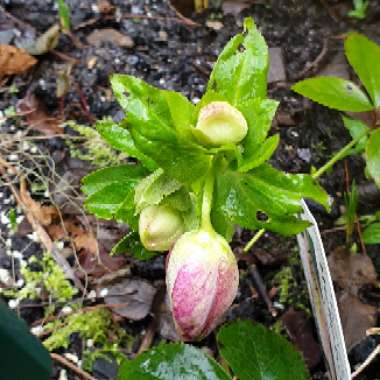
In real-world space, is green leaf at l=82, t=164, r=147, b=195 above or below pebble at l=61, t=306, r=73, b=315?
above

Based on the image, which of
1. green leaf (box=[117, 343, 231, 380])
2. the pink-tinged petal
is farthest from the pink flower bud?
green leaf (box=[117, 343, 231, 380])

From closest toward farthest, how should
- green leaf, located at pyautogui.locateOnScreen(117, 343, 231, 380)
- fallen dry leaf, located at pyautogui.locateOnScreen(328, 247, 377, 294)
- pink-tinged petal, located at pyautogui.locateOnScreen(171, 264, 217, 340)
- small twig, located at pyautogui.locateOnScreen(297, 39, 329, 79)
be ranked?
pink-tinged petal, located at pyautogui.locateOnScreen(171, 264, 217, 340) < green leaf, located at pyautogui.locateOnScreen(117, 343, 231, 380) < fallen dry leaf, located at pyautogui.locateOnScreen(328, 247, 377, 294) < small twig, located at pyautogui.locateOnScreen(297, 39, 329, 79)

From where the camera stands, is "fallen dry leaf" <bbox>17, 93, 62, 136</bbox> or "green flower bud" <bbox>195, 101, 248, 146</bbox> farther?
"fallen dry leaf" <bbox>17, 93, 62, 136</bbox>

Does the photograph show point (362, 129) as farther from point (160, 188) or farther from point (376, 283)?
point (160, 188)

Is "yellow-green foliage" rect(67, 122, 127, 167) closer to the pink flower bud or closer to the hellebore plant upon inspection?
the hellebore plant

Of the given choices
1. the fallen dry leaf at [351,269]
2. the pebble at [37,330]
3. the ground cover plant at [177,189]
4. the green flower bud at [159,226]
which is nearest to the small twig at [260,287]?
the ground cover plant at [177,189]

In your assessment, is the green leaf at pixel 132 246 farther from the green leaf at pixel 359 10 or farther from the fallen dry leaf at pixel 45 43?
the green leaf at pixel 359 10

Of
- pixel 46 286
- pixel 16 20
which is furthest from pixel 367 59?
pixel 16 20
